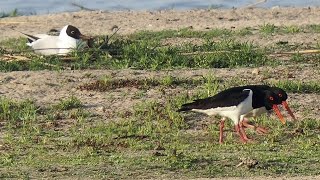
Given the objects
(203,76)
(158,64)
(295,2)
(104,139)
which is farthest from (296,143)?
(295,2)

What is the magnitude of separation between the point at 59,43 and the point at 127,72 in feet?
5.80

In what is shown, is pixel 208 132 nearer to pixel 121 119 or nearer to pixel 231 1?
pixel 121 119

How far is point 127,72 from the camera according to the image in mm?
11836

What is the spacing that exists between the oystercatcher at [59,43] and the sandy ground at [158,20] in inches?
65.6

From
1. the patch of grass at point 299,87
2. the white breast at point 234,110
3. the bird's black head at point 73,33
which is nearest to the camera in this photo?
the white breast at point 234,110

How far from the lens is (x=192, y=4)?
19109 millimetres

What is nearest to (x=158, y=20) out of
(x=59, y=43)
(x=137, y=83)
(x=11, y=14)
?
(x=11, y=14)

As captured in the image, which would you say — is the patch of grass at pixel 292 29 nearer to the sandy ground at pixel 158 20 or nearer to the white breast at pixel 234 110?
the sandy ground at pixel 158 20

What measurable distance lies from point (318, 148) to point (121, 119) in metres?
2.05

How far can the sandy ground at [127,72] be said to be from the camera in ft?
35.2

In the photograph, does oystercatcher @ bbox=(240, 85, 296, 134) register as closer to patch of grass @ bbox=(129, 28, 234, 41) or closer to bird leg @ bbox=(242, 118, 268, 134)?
bird leg @ bbox=(242, 118, 268, 134)

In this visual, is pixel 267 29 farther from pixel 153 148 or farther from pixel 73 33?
pixel 153 148

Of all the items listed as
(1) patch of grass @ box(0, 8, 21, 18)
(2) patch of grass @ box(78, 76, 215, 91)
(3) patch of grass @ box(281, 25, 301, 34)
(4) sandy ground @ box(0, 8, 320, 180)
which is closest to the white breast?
(4) sandy ground @ box(0, 8, 320, 180)

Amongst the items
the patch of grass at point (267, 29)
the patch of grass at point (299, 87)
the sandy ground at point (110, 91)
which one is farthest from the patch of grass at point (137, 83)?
the patch of grass at point (267, 29)
